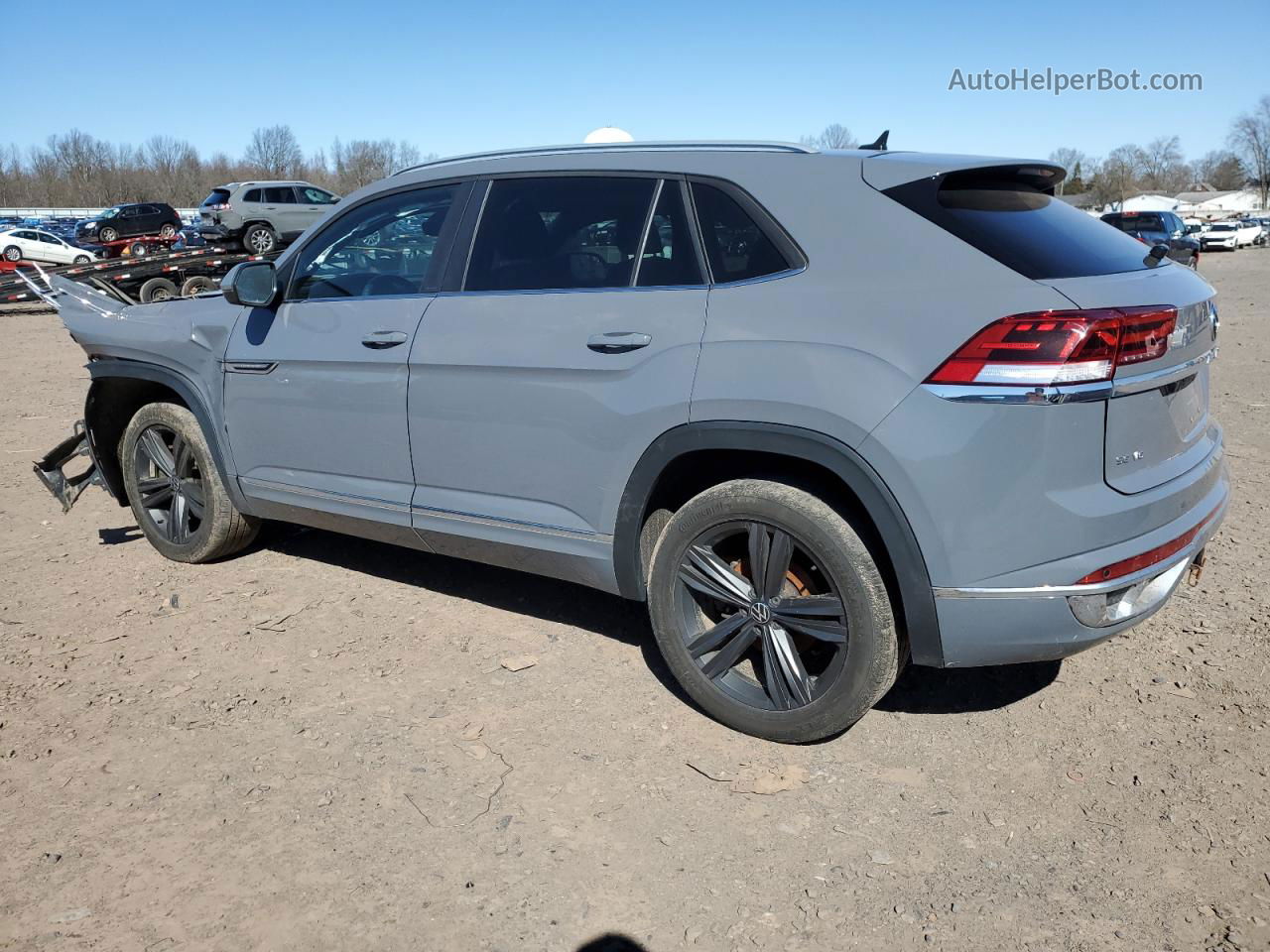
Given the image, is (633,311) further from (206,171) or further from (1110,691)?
(206,171)

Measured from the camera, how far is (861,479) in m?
2.89

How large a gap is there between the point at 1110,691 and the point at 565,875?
6.81 ft

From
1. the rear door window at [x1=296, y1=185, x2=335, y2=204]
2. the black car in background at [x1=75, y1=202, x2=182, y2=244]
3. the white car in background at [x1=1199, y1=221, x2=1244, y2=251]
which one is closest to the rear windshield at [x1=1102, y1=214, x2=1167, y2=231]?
the white car in background at [x1=1199, y1=221, x2=1244, y2=251]

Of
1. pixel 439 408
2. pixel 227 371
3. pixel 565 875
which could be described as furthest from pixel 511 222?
pixel 565 875

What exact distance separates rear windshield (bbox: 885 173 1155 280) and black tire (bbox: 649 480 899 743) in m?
0.89

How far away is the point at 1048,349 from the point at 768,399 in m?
0.78

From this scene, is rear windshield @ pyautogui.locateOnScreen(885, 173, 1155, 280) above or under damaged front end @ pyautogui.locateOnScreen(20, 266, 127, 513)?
above

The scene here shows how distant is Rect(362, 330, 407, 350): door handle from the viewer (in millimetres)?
3910

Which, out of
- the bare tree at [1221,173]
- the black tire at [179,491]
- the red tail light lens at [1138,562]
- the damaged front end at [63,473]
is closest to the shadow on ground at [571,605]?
the black tire at [179,491]

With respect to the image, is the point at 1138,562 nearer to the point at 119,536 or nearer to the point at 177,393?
the point at 177,393

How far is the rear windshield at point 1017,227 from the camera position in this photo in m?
2.88

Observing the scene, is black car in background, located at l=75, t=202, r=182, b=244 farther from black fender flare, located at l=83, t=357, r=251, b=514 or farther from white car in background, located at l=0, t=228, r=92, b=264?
black fender flare, located at l=83, t=357, r=251, b=514

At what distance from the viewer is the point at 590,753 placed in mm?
3328

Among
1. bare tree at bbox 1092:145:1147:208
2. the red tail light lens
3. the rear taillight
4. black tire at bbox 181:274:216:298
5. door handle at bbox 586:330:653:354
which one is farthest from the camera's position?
bare tree at bbox 1092:145:1147:208
